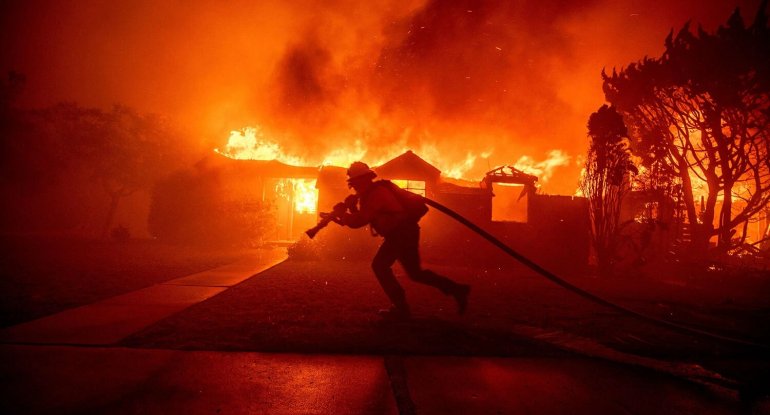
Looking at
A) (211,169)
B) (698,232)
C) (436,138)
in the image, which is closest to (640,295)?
(698,232)

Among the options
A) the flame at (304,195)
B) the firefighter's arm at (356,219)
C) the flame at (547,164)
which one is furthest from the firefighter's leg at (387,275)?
the flame at (547,164)

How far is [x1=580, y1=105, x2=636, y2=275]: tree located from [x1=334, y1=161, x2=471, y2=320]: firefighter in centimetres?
784

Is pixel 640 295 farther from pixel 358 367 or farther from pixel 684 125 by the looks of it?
pixel 684 125

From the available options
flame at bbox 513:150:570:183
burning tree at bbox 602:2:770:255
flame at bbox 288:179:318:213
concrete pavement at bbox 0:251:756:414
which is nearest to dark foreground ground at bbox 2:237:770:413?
concrete pavement at bbox 0:251:756:414

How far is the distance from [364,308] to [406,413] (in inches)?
111

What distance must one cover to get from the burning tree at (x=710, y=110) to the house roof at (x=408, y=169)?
8.18 m

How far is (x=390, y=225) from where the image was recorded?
3973 mm

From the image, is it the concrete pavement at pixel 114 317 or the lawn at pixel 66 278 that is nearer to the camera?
the concrete pavement at pixel 114 317

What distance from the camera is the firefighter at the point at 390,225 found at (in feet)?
13.1

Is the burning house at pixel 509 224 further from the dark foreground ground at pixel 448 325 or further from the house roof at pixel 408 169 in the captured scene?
the dark foreground ground at pixel 448 325

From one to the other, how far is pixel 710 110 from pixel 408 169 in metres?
10.5

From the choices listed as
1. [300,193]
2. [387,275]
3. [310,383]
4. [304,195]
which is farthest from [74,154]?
[310,383]

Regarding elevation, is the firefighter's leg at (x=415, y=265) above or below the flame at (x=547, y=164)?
below

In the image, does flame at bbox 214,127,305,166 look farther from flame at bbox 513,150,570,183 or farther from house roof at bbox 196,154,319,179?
flame at bbox 513,150,570,183
